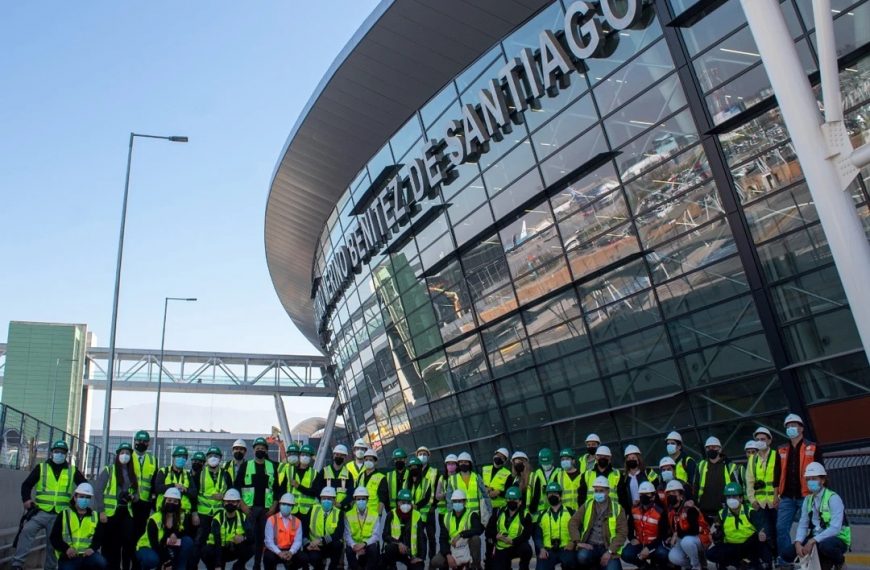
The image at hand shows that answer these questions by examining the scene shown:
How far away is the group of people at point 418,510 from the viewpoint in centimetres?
998

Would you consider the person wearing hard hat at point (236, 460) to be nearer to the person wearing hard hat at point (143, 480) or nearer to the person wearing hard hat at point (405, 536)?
the person wearing hard hat at point (143, 480)

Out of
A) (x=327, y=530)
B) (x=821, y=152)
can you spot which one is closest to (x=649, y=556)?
(x=327, y=530)

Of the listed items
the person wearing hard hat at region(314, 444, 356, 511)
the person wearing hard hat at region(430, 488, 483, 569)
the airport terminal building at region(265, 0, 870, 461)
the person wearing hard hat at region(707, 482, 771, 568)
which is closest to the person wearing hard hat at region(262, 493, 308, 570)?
the person wearing hard hat at region(314, 444, 356, 511)

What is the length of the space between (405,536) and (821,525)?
534 cm

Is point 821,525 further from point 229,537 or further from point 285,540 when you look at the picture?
point 229,537

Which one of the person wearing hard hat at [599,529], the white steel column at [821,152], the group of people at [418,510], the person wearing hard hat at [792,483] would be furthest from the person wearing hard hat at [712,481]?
the white steel column at [821,152]

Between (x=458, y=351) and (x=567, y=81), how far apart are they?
8536 mm

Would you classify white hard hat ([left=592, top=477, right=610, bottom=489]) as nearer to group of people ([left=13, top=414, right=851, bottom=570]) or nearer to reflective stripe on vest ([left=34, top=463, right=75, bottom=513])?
group of people ([left=13, top=414, right=851, bottom=570])

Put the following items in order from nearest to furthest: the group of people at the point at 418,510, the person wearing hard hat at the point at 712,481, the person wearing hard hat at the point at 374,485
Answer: the group of people at the point at 418,510
the person wearing hard hat at the point at 712,481
the person wearing hard hat at the point at 374,485

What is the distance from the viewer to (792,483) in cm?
968

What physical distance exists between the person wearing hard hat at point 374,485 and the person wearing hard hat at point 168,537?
2.39 m

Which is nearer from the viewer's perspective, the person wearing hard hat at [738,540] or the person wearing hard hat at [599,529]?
the person wearing hard hat at [738,540]

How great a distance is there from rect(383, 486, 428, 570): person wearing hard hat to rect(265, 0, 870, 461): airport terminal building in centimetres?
822

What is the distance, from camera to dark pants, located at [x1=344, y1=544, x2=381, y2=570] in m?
11.2
